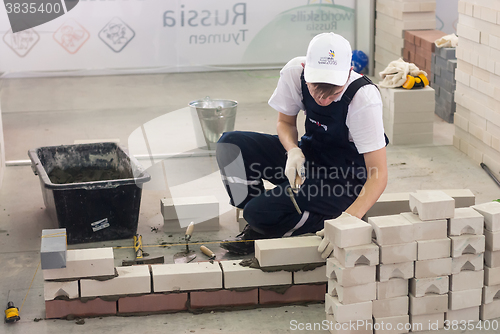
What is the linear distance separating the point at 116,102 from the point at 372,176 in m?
2.69

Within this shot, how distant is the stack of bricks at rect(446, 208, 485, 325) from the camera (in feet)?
7.71

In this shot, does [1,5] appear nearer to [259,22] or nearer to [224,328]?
[259,22]

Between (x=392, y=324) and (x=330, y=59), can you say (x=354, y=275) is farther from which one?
(x=330, y=59)

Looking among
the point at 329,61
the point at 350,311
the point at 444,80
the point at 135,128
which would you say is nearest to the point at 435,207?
the point at 350,311

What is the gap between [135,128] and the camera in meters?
4.84

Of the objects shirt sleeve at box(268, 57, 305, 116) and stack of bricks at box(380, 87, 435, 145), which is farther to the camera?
stack of bricks at box(380, 87, 435, 145)

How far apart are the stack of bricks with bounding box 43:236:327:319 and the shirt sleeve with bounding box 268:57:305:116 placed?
767 millimetres

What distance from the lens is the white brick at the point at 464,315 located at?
243 cm

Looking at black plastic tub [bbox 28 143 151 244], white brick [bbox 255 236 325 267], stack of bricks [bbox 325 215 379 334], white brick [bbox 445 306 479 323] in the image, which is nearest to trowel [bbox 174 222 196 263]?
black plastic tub [bbox 28 143 151 244]

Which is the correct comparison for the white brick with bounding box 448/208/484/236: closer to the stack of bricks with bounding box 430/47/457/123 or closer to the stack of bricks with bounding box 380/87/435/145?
the stack of bricks with bounding box 380/87/435/145

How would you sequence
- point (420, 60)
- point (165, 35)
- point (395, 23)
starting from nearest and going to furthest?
point (165, 35) → point (395, 23) → point (420, 60)

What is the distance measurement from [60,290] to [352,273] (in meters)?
1.21

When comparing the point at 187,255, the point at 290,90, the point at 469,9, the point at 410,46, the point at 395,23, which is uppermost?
the point at 469,9

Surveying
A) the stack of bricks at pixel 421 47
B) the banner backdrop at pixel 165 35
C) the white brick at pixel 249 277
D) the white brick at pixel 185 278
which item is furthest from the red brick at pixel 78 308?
the stack of bricks at pixel 421 47
